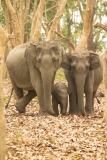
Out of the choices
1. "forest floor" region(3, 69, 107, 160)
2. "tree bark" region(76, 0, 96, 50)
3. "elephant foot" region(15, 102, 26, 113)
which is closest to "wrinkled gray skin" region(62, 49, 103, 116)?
"forest floor" region(3, 69, 107, 160)

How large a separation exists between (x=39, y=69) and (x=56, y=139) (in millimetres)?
3090

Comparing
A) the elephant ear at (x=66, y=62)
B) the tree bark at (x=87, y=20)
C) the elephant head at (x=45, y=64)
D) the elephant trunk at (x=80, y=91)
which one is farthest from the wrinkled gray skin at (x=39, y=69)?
the tree bark at (x=87, y=20)

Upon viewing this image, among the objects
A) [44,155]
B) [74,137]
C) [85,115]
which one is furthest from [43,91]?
[44,155]

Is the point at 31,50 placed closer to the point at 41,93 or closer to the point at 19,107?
the point at 41,93

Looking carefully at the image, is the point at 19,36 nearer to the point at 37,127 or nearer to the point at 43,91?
the point at 43,91

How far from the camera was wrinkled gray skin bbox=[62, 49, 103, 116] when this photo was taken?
1009 cm

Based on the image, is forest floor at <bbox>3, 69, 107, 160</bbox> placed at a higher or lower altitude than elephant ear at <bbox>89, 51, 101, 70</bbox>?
lower

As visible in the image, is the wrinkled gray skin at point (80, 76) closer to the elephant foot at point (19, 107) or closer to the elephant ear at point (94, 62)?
the elephant ear at point (94, 62)

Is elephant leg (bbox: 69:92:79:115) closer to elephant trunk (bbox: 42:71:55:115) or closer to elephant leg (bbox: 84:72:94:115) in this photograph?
elephant leg (bbox: 84:72:94:115)

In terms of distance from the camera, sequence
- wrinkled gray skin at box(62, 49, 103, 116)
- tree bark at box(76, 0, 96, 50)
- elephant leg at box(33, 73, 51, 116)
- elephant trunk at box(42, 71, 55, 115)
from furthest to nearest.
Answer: tree bark at box(76, 0, 96, 50)
wrinkled gray skin at box(62, 49, 103, 116)
elephant leg at box(33, 73, 51, 116)
elephant trunk at box(42, 71, 55, 115)

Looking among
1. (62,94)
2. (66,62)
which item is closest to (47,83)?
(62,94)

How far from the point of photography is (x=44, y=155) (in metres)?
6.21

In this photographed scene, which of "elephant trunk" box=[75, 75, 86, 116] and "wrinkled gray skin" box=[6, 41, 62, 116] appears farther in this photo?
"elephant trunk" box=[75, 75, 86, 116]

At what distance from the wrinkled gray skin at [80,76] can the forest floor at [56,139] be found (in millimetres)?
868
